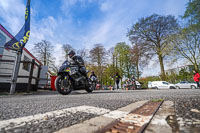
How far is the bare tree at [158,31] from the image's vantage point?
626 inches

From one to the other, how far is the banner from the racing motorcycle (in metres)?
2.46

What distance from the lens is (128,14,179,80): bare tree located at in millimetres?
15898

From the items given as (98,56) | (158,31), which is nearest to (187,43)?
(158,31)

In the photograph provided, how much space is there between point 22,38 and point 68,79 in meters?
3.13

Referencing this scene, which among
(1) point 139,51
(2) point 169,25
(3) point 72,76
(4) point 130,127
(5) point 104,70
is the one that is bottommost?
(4) point 130,127

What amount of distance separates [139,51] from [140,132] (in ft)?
57.3

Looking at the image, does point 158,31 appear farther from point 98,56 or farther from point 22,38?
point 22,38

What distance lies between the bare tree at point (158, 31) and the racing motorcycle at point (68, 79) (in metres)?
14.6

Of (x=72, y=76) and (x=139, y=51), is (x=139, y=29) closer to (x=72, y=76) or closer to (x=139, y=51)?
(x=139, y=51)

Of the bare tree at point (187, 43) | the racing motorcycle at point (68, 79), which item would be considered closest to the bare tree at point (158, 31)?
the bare tree at point (187, 43)

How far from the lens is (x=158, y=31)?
16.7m

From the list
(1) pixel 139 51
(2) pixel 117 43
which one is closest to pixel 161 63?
(1) pixel 139 51

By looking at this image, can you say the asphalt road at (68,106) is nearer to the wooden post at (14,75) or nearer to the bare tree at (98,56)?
the wooden post at (14,75)

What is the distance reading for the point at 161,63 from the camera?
16578mm
